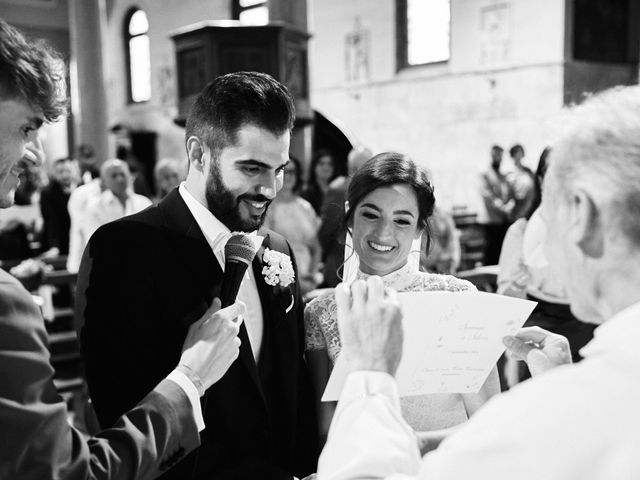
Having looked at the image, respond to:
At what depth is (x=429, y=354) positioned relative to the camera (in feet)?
5.28

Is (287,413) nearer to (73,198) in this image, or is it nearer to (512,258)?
(512,258)

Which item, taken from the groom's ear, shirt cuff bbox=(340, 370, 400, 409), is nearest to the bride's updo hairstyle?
the groom's ear

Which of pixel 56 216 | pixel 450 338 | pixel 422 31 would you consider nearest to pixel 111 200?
pixel 56 216

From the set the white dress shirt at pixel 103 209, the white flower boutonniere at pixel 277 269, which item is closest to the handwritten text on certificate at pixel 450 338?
the white flower boutonniere at pixel 277 269

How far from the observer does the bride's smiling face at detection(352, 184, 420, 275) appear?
7.11ft

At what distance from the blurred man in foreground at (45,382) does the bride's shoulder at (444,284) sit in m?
0.83

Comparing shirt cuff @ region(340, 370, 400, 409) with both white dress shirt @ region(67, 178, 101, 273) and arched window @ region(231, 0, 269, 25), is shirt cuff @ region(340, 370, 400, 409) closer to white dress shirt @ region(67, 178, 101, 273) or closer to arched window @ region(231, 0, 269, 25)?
white dress shirt @ region(67, 178, 101, 273)

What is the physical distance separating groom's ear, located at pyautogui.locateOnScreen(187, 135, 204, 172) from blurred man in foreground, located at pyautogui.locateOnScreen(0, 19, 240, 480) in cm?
53

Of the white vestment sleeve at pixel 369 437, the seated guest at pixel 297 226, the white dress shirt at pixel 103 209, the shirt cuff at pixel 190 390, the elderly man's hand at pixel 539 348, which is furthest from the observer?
the white dress shirt at pixel 103 209

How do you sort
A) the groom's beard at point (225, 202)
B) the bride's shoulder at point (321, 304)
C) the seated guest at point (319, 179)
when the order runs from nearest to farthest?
the groom's beard at point (225, 202) → the bride's shoulder at point (321, 304) → the seated guest at point (319, 179)

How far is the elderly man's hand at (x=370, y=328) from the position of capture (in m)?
1.24

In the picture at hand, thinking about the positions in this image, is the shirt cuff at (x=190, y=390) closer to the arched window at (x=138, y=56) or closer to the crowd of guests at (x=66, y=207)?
the crowd of guests at (x=66, y=207)

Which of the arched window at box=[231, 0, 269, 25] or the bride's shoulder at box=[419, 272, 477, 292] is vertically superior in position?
the arched window at box=[231, 0, 269, 25]

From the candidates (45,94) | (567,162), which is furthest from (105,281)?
(567,162)
